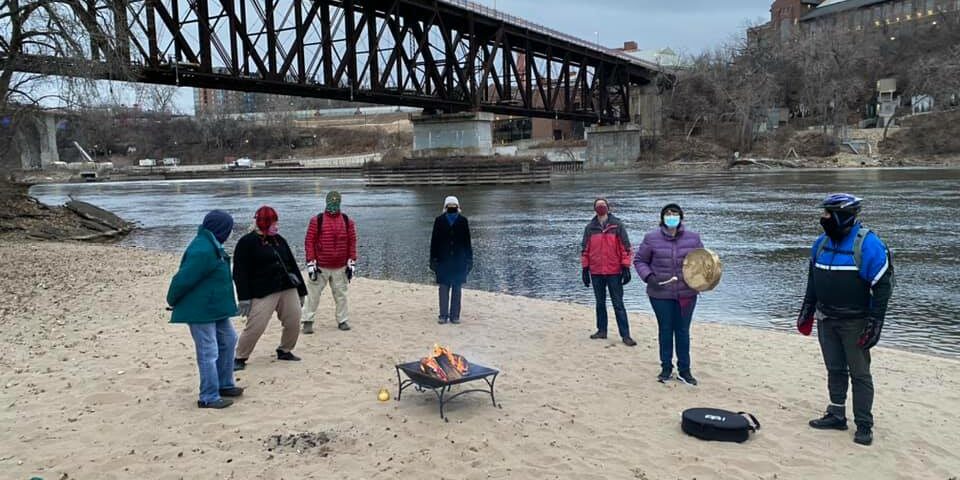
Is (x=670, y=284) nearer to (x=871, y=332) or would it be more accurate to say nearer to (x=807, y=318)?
(x=807, y=318)

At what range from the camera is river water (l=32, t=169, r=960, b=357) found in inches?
492

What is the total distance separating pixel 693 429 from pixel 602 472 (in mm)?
1167

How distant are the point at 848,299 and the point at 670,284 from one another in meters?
2.03

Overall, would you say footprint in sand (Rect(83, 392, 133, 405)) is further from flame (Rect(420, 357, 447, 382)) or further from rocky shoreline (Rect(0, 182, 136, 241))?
rocky shoreline (Rect(0, 182, 136, 241))

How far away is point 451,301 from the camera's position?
1065cm

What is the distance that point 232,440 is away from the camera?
19.0ft

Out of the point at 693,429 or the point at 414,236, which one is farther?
the point at 414,236

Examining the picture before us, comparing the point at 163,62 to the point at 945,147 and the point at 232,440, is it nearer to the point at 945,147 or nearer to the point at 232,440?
the point at 232,440

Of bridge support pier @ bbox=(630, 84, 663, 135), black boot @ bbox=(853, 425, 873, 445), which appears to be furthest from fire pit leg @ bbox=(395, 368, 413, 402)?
bridge support pier @ bbox=(630, 84, 663, 135)

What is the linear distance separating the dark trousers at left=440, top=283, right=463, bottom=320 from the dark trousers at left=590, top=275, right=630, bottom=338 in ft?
7.09

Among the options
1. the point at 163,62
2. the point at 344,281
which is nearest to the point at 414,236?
the point at 344,281

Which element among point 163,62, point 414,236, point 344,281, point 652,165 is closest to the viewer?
point 344,281

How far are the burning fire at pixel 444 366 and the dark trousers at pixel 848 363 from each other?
313 cm

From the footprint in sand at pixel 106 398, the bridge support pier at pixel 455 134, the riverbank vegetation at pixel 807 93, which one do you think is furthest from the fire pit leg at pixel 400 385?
the riverbank vegetation at pixel 807 93
